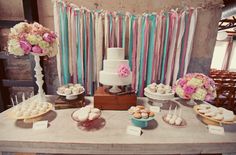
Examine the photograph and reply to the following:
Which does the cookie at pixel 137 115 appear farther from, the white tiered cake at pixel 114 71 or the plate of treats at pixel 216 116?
the plate of treats at pixel 216 116

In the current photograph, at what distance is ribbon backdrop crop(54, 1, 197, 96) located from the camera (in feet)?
4.88

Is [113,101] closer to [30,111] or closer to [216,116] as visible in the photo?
[30,111]

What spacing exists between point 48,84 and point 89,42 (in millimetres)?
840

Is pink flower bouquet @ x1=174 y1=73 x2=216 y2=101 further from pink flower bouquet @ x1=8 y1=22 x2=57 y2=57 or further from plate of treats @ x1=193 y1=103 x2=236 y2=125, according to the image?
pink flower bouquet @ x1=8 y1=22 x2=57 y2=57

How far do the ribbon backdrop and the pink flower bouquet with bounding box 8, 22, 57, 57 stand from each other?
0.39m

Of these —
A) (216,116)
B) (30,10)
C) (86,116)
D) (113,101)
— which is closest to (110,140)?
(86,116)

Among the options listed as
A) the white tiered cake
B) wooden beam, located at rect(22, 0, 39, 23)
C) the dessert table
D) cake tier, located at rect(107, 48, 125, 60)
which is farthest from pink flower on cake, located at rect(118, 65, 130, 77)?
wooden beam, located at rect(22, 0, 39, 23)

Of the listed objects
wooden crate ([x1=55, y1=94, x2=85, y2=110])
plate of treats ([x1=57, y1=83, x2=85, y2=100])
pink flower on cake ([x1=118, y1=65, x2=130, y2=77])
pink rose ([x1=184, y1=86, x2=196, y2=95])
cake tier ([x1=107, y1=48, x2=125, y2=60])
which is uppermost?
cake tier ([x1=107, y1=48, x2=125, y2=60])

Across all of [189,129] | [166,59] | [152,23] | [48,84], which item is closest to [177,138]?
[189,129]

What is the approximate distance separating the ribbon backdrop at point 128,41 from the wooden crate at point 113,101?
0.51m

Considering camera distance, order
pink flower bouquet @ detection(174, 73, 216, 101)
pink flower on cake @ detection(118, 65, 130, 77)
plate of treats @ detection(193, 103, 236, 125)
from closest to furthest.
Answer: plate of treats @ detection(193, 103, 236, 125), pink flower on cake @ detection(118, 65, 130, 77), pink flower bouquet @ detection(174, 73, 216, 101)

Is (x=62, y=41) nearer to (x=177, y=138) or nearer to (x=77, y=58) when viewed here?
(x=77, y=58)

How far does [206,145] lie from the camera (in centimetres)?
83

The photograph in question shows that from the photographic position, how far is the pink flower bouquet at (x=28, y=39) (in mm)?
1065
